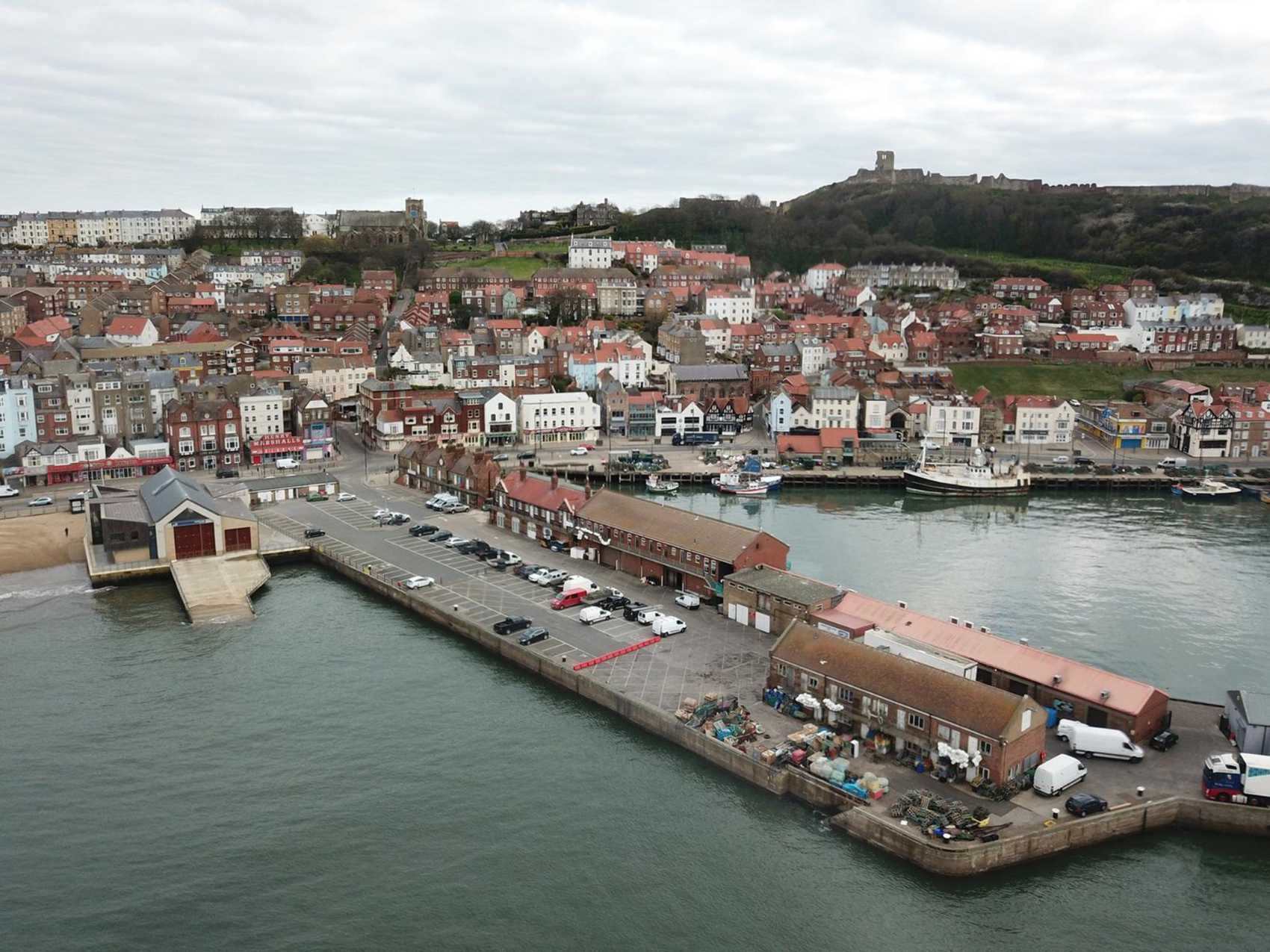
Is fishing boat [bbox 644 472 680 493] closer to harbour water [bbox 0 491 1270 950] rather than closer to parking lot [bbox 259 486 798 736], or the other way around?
parking lot [bbox 259 486 798 736]

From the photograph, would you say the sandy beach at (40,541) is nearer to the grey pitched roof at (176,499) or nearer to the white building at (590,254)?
the grey pitched roof at (176,499)

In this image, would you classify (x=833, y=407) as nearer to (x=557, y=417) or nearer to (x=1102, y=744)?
(x=557, y=417)

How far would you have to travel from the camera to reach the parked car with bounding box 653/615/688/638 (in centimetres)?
1856

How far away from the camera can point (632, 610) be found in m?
19.6

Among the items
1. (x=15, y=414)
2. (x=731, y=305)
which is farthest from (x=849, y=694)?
(x=731, y=305)

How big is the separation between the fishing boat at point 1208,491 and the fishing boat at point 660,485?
17.8 meters

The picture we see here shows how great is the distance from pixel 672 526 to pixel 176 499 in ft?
42.3

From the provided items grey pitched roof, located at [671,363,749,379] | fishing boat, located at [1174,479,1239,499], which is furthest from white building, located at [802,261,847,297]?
fishing boat, located at [1174,479,1239,499]

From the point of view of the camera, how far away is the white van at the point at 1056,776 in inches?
516

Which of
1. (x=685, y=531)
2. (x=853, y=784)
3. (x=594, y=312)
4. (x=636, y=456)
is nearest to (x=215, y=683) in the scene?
(x=685, y=531)

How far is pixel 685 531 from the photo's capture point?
69.9ft

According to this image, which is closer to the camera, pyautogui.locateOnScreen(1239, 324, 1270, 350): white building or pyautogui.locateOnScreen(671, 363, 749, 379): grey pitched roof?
pyautogui.locateOnScreen(671, 363, 749, 379): grey pitched roof

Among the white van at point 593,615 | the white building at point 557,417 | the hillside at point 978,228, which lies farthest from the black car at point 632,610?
the hillside at point 978,228

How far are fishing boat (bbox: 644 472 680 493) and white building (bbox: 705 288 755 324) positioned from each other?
2562 cm
